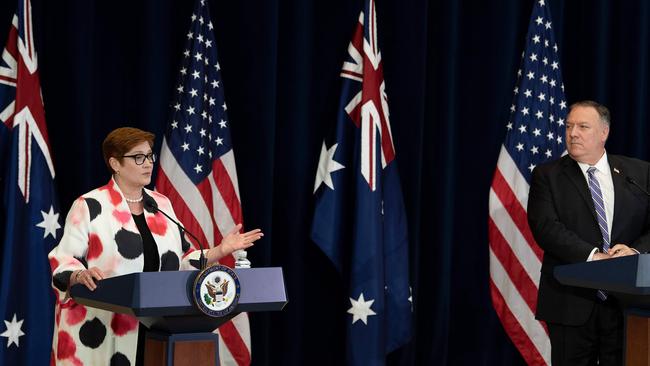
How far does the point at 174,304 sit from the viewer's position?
115 inches

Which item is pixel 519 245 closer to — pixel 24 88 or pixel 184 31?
pixel 184 31

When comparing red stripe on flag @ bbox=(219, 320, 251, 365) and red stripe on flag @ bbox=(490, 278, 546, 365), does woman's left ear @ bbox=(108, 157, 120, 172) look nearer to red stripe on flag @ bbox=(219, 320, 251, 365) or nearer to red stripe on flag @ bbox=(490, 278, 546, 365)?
red stripe on flag @ bbox=(219, 320, 251, 365)

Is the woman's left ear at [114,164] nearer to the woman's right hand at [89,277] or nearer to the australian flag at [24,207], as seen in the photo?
the woman's right hand at [89,277]

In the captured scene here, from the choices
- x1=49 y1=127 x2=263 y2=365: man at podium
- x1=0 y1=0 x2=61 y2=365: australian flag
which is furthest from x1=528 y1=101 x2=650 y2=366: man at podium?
x1=0 y1=0 x2=61 y2=365: australian flag

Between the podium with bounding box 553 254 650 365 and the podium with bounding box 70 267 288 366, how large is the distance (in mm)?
1152

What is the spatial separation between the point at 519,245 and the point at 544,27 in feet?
4.36

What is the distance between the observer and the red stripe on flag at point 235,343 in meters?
4.91

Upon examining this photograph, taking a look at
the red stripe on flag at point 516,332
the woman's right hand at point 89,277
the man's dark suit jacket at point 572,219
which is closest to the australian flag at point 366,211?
the red stripe on flag at point 516,332

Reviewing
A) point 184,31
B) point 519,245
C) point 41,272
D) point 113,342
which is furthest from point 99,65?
point 519,245

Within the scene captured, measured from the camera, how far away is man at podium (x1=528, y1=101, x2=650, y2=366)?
4152mm

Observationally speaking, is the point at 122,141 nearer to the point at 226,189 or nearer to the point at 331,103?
the point at 226,189

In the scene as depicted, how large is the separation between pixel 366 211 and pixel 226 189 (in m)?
0.78

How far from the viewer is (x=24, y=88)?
14.8 feet

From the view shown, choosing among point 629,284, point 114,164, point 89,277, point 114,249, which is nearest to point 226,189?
point 114,164
